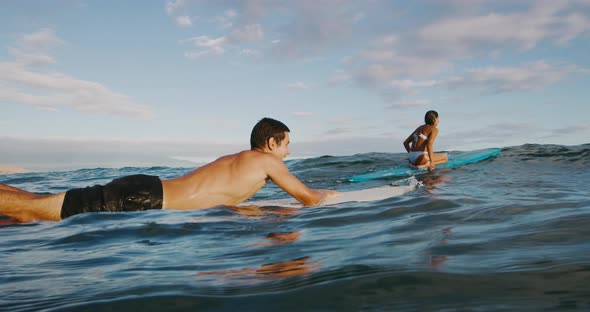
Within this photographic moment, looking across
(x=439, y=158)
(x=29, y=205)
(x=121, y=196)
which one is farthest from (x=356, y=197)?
(x=439, y=158)

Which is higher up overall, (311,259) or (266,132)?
(266,132)

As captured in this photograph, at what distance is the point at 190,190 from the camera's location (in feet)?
16.8

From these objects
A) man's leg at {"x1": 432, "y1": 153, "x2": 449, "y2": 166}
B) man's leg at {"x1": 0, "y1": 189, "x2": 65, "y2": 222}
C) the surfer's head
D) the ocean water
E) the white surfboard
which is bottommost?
the ocean water

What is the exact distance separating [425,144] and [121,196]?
8.58 m

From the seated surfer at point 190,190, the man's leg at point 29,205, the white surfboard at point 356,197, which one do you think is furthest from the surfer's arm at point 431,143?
the man's leg at point 29,205

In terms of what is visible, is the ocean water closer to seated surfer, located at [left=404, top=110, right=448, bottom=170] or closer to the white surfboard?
the white surfboard

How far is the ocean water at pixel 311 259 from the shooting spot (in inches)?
70.2

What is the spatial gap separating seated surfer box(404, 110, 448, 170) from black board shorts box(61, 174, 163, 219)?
8161 mm

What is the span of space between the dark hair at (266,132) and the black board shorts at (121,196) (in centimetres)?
134

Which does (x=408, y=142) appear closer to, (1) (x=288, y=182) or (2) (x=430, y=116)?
(2) (x=430, y=116)

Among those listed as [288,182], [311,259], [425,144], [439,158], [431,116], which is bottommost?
[311,259]

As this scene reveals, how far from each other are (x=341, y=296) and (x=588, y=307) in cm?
89

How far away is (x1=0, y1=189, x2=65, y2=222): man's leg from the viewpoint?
4.52 meters

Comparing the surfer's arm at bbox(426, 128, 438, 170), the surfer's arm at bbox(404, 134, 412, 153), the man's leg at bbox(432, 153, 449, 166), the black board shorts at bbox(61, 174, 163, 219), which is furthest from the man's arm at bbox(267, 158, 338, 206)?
the man's leg at bbox(432, 153, 449, 166)
